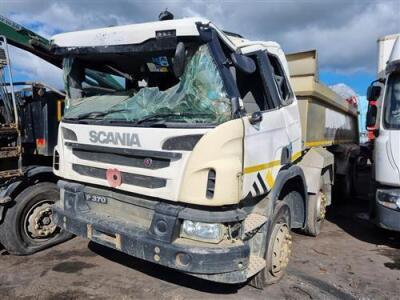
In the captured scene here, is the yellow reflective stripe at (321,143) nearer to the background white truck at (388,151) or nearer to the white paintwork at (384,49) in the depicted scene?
the background white truck at (388,151)

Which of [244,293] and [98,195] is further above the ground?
[98,195]

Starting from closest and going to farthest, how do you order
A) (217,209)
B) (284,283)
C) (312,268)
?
1. (217,209)
2. (284,283)
3. (312,268)

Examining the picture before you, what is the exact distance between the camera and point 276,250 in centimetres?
426

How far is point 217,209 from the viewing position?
3.47 meters

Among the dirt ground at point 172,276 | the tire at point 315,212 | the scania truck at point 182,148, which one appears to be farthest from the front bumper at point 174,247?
the tire at point 315,212

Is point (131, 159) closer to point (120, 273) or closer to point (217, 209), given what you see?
point (217, 209)

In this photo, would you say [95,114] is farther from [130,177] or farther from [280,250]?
[280,250]

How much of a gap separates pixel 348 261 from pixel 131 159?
3.34 meters

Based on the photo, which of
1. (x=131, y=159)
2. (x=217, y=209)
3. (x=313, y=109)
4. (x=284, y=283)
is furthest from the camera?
(x=313, y=109)

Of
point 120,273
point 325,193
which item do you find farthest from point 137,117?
point 325,193

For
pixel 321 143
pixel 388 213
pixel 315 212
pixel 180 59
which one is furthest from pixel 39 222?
pixel 388 213

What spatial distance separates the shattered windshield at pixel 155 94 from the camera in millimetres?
3600

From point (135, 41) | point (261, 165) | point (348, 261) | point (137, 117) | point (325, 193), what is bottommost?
point (348, 261)

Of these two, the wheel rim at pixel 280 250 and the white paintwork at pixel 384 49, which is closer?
the wheel rim at pixel 280 250
